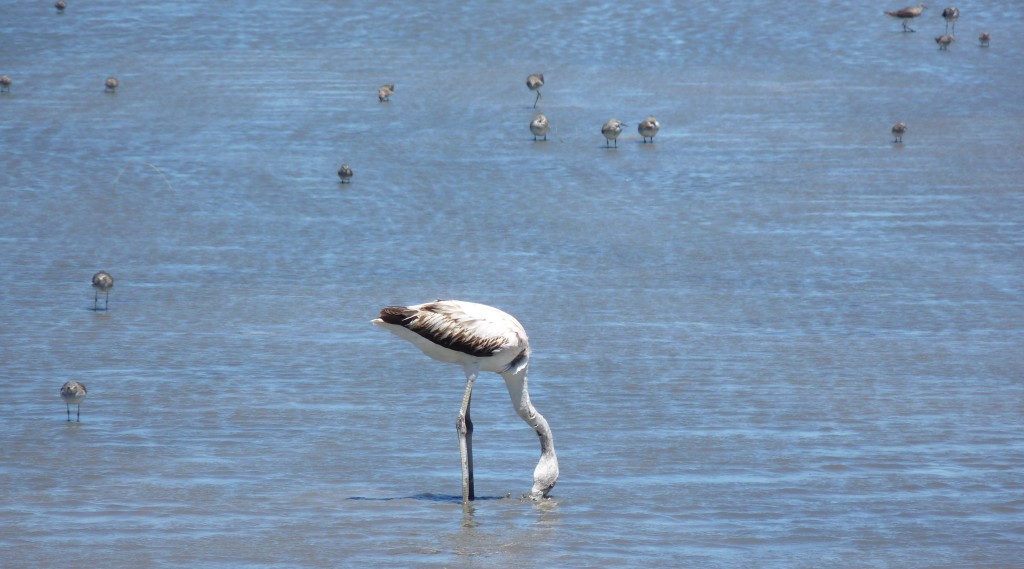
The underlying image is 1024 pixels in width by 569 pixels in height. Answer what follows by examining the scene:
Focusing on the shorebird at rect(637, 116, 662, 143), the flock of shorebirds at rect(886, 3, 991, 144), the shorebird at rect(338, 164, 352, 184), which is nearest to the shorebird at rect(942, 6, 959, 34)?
the flock of shorebirds at rect(886, 3, 991, 144)

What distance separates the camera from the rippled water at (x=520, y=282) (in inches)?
365

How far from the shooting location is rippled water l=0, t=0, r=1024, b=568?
9281 mm

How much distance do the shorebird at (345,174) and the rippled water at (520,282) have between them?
1.52 feet

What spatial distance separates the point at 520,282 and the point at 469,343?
23.8ft

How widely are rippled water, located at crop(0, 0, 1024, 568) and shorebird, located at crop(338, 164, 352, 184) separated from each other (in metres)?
0.46

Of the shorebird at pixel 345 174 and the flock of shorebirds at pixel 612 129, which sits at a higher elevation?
the flock of shorebirds at pixel 612 129

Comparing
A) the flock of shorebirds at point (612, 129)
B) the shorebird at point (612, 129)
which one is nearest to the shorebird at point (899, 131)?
the flock of shorebirds at point (612, 129)

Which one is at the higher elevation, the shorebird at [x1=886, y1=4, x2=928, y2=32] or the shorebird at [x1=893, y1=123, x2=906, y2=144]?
the shorebird at [x1=886, y1=4, x2=928, y2=32]

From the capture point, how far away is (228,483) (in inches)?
392

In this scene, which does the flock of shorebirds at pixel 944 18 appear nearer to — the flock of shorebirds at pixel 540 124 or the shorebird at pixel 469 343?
the flock of shorebirds at pixel 540 124

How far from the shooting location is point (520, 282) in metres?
16.6

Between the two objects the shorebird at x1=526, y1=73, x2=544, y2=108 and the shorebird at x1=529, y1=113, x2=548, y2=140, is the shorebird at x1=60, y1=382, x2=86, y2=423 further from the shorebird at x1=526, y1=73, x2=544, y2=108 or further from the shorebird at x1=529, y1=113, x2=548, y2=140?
the shorebird at x1=526, y1=73, x2=544, y2=108

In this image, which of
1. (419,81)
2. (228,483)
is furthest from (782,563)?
(419,81)

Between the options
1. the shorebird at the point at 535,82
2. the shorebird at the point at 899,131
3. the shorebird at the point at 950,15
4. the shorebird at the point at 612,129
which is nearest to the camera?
the shorebird at the point at 612,129
